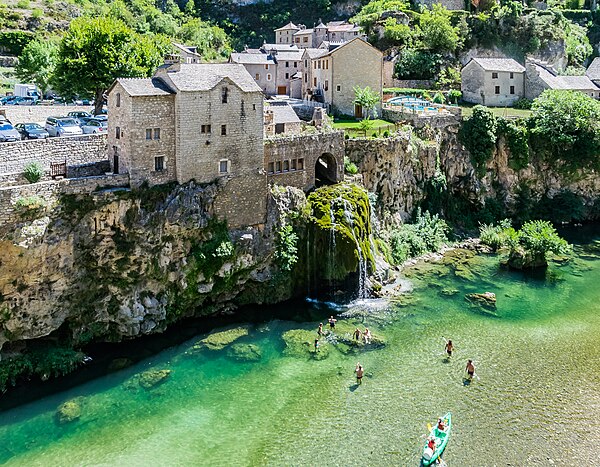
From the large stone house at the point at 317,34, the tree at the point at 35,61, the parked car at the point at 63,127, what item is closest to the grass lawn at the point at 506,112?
the large stone house at the point at 317,34

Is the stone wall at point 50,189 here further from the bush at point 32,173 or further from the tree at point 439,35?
the tree at point 439,35

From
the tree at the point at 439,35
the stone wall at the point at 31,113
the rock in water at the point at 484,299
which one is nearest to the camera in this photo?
the rock in water at the point at 484,299

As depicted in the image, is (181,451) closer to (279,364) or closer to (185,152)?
(279,364)

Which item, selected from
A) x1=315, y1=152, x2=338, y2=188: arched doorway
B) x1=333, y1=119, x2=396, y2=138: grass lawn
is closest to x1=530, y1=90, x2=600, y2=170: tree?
x1=333, y1=119, x2=396, y2=138: grass lawn

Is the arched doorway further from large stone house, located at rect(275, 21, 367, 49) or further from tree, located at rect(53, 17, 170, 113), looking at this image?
large stone house, located at rect(275, 21, 367, 49)

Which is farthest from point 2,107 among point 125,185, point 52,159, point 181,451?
point 181,451

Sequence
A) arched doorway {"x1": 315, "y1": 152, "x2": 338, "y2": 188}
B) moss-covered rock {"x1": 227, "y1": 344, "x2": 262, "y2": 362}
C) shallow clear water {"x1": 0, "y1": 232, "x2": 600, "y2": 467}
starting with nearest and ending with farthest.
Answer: shallow clear water {"x1": 0, "y1": 232, "x2": 600, "y2": 467}, moss-covered rock {"x1": 227, "y1": 344, "x2": 262, "y2": 362}, arched doorway {"x1": 315, "y1": 152, "x2": 338, "y2": 188}
